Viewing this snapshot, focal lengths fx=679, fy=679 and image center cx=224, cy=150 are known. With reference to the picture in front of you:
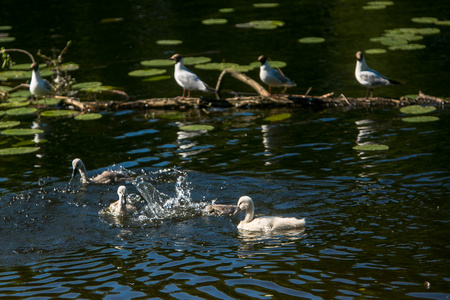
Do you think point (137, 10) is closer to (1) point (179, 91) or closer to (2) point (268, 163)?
(1) point (179, 91)

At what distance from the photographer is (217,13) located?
81.4 feet

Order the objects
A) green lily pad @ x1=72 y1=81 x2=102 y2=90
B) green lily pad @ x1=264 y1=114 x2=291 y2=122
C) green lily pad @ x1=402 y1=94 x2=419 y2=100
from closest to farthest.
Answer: green lily pad @ x1=264 y1=114 x2=291 y2=122
green lily pad @ x1=402 y1=94 x2=419 y2=100
green lily pad @ x1=72 y1=81 x2=102 y2=90

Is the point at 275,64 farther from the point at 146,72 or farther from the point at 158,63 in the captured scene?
the point at 146,72

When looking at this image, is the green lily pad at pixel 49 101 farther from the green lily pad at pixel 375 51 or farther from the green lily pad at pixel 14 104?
the green lily pad at pixel 375 51

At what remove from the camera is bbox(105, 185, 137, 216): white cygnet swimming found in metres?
9.78

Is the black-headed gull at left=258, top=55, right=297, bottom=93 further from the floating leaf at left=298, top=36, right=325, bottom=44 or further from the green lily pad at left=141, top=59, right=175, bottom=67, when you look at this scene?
the floating leaf at left=298, top=36, right=325, bottom=44

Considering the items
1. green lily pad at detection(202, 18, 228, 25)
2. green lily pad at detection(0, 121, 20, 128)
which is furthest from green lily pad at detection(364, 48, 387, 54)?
green lily pad at detection(0, 121, 20, 128)

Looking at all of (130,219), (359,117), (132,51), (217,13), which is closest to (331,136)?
(359,117)

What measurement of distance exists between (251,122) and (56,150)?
163 inches

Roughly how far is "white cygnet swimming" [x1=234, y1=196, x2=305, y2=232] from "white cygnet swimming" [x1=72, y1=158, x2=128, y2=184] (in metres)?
2.81

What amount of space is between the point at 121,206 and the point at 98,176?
5.65 feet

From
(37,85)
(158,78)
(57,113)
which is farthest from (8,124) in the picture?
(158,78)

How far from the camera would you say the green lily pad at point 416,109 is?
14039 millimetres

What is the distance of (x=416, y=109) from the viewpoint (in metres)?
14.2
